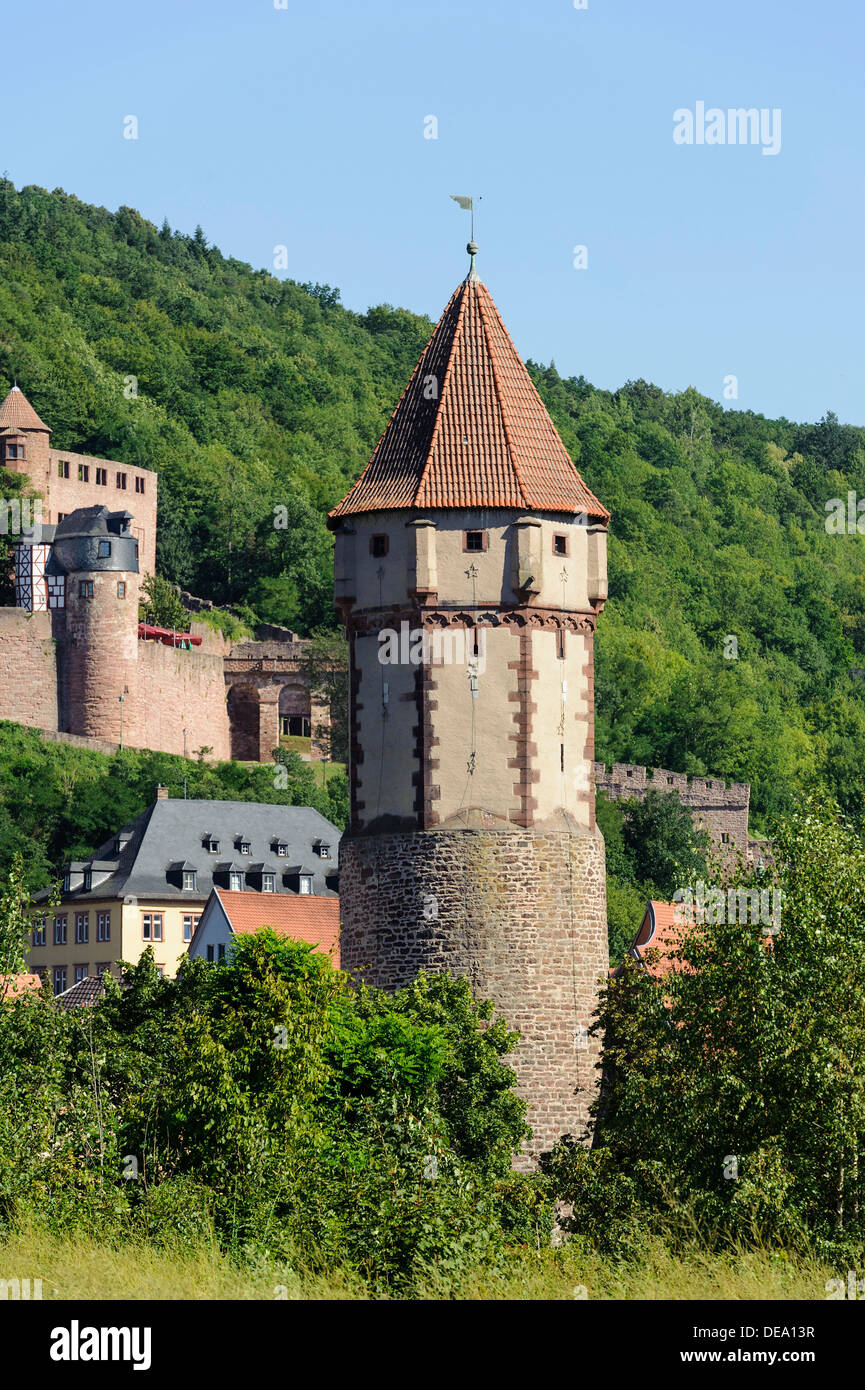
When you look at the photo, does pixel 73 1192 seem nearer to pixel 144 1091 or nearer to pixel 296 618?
pixel 144 1091

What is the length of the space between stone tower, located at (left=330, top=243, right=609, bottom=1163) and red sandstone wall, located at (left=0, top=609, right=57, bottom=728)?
6624cm

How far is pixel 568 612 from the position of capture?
3784cm

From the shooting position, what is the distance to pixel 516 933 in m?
35.8

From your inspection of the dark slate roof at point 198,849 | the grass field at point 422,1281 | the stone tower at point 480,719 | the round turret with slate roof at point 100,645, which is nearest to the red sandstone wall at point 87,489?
the round turret with slate roof at point 100,645

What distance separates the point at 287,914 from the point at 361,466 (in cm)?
9978

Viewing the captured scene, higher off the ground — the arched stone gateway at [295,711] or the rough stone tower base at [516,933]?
the arched stone gateway at [295,711]

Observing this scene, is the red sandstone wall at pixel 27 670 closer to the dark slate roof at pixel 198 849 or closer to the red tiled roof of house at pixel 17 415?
the dark slate roof at pixel 198 849

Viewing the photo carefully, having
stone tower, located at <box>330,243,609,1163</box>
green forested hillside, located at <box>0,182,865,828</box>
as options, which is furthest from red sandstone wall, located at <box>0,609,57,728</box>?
stone tower, located at <box>330,243,609,1163</box>

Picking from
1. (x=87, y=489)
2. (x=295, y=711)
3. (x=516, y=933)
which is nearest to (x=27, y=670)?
Result: (x=295, y=711)

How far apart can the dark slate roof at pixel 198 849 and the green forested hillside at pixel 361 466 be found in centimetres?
2843

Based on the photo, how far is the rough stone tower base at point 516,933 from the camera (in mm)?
35719

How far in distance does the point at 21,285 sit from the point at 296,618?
4418 cm

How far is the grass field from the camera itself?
2030cm
